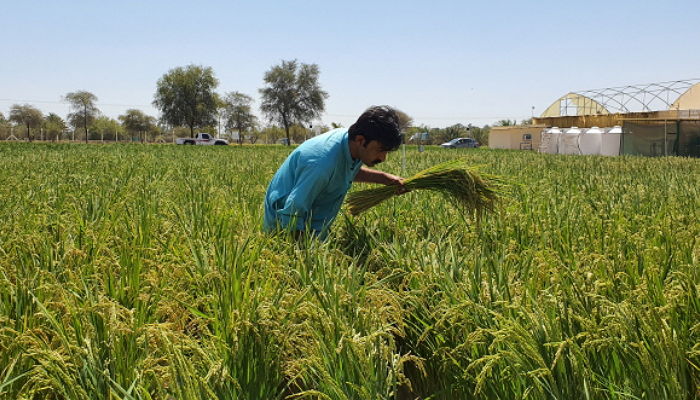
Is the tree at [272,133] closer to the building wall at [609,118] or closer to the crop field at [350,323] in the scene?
the building wall at [609,118]

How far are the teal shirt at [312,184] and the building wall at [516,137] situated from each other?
116 feet

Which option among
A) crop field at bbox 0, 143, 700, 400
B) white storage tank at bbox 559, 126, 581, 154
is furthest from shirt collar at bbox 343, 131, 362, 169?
white storage tank at bbox 559, 126, 581, 154

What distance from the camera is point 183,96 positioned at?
56688mm

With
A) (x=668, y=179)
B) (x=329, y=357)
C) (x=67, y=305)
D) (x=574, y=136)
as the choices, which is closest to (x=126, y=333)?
(x=67, y=305)

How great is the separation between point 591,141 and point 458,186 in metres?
26.1

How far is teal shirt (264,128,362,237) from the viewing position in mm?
3342

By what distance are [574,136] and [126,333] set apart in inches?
1167

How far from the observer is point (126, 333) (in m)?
1.92

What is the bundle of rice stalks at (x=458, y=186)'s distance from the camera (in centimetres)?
384

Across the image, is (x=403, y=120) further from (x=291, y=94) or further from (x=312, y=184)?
(x=291, y=94)

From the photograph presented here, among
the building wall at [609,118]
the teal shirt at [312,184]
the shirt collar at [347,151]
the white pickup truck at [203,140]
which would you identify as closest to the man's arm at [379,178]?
the teal shirt at [312,184]

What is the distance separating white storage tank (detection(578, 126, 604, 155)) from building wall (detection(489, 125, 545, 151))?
8630 millimetres

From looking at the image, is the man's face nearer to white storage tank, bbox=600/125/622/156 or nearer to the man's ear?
the man's ear

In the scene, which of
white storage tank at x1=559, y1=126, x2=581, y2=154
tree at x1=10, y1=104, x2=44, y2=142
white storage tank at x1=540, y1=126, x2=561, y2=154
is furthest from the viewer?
tree at x1=10, y1=104, x2=44, y2=142
